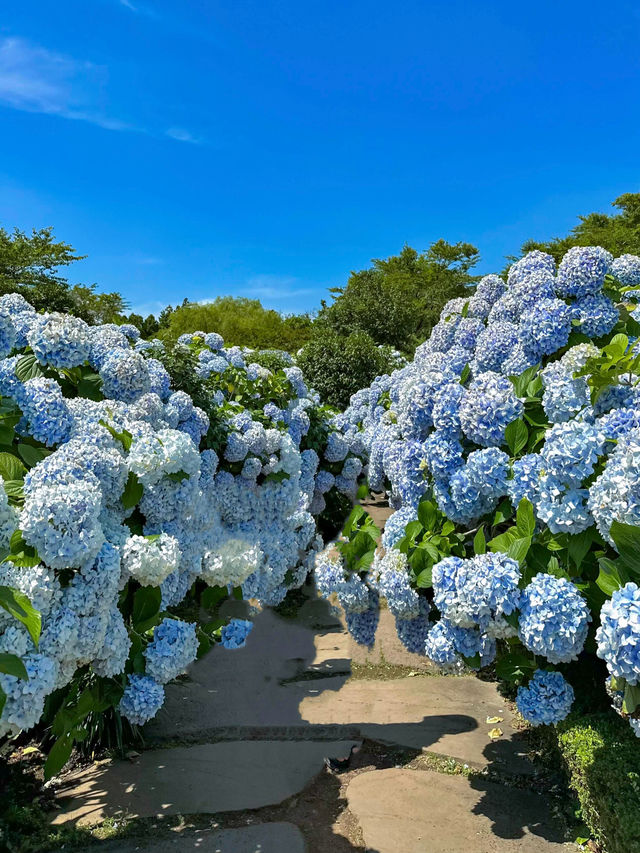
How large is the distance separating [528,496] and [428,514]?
2.61 feet

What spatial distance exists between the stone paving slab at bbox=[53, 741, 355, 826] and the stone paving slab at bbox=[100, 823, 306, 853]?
0.95 feet

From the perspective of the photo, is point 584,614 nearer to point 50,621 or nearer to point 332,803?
point 50,621

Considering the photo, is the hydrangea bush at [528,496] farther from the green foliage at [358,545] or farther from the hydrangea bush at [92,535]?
the hydrangea bush at [92,535]

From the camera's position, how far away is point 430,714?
5934 mm

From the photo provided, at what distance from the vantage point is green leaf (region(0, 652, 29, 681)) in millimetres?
2312

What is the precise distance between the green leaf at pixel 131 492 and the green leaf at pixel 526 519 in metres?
1.86

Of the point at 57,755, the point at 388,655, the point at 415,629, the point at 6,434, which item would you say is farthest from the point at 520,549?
the point at 388,655

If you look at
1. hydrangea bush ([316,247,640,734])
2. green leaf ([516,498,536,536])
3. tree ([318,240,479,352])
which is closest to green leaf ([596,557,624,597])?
hydrangea bush ([316,247,640,734])

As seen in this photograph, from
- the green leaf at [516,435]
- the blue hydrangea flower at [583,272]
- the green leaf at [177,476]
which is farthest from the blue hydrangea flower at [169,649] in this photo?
the blue hydrangea flower at [583,272]

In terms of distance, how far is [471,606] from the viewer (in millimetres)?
3066

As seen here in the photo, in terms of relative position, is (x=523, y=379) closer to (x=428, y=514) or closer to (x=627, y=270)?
(x=428, y=514)

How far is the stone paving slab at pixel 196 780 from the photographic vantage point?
4.68 metres

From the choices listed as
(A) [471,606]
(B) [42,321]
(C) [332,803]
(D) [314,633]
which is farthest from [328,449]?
(A) [471,606]

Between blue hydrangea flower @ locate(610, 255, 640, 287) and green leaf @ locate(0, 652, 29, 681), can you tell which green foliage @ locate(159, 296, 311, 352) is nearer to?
blue hydrangea flower @ locate(610, 255, 640, 287)
